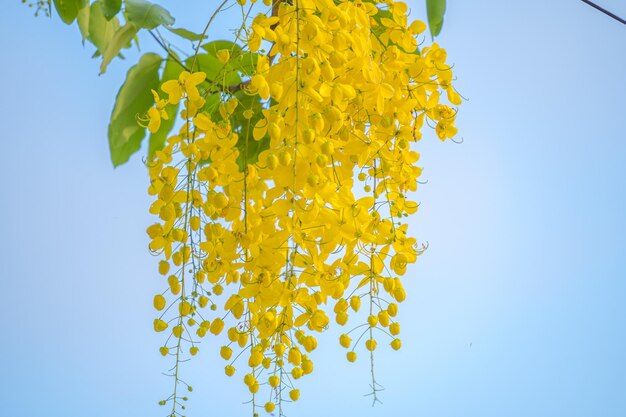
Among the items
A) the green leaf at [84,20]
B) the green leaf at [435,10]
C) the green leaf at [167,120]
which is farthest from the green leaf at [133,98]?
the green leaf at [435,10]

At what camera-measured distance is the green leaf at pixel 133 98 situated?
2.37 feet

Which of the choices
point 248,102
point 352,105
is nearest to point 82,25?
point 248,102

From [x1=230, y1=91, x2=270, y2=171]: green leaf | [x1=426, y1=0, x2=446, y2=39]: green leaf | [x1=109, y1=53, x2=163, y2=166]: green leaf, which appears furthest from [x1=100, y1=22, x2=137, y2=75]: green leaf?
[x1=426, y1=0, x2=446, y2=39]: green leaf

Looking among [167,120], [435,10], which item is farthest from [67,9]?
[435,10]

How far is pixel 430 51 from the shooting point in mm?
602

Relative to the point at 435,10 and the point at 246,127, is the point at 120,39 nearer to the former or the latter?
the point at 246,127

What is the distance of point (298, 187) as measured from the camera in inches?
19.7

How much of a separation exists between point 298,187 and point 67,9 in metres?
0.42

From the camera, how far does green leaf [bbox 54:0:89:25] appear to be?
29.8 inches

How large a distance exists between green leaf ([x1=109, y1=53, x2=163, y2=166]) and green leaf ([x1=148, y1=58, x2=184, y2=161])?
0.01 meters

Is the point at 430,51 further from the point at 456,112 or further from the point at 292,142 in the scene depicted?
the point at 292,142

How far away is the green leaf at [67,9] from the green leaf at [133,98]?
10 centimetres

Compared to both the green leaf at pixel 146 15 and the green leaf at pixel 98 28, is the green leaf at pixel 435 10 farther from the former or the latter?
the green leaf at pixel 98 28

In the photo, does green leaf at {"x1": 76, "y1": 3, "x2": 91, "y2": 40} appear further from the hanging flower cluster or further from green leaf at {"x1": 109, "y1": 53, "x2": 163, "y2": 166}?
the hanging flower cluster
